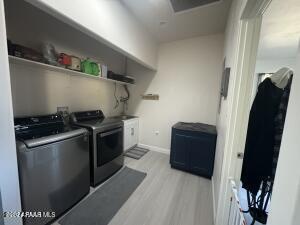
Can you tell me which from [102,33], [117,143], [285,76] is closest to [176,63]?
[102,33]

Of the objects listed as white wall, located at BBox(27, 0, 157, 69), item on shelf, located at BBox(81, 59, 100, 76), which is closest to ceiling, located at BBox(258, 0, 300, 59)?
white wall, located at BBox(27, 0, 157, 69)

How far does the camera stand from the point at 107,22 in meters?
1.69

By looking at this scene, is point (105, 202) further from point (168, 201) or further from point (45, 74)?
point (45, 74)

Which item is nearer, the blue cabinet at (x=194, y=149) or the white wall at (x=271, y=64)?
the blue cabinet at (x=194, y=149)

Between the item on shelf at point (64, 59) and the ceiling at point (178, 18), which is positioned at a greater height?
the ceiling at point (178, 18)

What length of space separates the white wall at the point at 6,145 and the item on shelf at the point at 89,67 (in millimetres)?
1281

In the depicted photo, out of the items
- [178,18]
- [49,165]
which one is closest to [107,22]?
[178,18]

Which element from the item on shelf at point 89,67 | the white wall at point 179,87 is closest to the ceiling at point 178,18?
the white wall at point 179,87

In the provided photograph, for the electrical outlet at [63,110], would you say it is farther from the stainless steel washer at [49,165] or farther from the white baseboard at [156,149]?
the white baseboard at [156,149]

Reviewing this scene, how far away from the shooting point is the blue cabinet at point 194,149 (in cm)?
246

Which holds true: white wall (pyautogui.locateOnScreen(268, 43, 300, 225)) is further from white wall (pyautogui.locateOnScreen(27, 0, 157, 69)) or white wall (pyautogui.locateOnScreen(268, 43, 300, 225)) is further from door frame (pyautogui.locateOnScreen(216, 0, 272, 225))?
white wall (pyautogui.locateOnScreen(27, 0, 157, 69))

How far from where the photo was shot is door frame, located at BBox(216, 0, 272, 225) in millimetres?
1153

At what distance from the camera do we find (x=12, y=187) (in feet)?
3.53

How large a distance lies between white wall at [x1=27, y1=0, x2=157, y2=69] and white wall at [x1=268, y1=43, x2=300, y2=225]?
1.59 m
